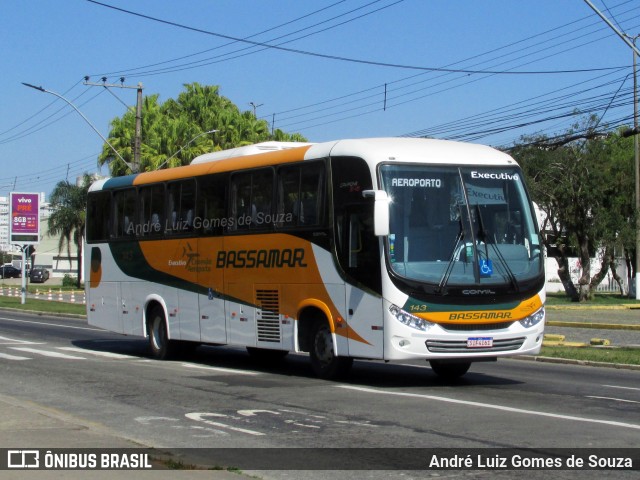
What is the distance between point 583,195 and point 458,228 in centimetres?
3803

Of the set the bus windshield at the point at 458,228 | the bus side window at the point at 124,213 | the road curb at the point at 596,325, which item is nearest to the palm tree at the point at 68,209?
the road curb at the point at 596,325

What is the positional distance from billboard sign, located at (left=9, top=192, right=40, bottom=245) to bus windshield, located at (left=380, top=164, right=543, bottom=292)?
43.6 metres

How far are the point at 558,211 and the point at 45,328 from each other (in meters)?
28.8

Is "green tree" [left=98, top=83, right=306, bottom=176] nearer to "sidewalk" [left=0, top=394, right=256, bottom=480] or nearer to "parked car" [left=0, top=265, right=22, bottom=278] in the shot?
"sidewalk" [left=0, top=394, right=256, bottom=480]

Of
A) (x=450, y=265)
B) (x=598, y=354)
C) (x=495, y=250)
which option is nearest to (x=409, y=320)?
(x=450, y=265)

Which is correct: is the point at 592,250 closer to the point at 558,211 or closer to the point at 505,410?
the point at 558,211

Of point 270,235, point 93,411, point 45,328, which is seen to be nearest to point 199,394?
point 93,411

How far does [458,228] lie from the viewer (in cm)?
1473

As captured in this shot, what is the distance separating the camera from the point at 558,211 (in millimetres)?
52469

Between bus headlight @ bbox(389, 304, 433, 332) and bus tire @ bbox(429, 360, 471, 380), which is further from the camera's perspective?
bus tire @ bbox(429, 360, 471, 380)

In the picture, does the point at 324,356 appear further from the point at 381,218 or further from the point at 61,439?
the point at 61,439

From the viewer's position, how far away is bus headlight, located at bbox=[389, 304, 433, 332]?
14.5 metres

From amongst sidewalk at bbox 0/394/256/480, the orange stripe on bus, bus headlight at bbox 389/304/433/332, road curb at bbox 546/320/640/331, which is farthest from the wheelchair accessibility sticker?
road curb at bbox 546/320/640/331

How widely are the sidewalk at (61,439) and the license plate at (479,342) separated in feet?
18.7
